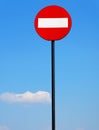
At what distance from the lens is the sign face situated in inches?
A: 148

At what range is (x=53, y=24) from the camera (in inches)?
154

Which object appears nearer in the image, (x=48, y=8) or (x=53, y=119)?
(x=53, y=119)

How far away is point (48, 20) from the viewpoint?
12.8 ft

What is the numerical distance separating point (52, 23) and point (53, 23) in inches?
0.7

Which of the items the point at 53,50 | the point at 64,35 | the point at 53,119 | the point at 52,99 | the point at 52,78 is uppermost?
the point at 64,35

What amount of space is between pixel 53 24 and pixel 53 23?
19 millimetres

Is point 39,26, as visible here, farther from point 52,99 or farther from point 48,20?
point 52,99

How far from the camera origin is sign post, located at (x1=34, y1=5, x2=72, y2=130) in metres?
3.76

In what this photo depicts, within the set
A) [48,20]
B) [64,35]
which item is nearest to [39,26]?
[48,20]

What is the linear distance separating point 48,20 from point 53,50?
506 mm

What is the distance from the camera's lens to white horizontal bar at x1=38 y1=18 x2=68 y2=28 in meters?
3.85

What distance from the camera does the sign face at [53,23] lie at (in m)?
3.77

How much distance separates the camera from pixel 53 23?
391cm

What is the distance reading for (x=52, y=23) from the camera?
3904mm
